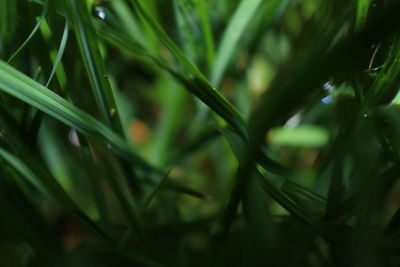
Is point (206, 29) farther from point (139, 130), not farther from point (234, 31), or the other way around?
point (139, 130)

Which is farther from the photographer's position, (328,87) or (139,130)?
(139,130)

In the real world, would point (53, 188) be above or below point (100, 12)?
below

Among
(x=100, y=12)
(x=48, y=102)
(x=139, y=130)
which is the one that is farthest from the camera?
(x=139, y=130)

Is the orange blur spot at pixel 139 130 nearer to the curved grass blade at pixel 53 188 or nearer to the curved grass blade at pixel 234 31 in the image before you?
the curved grass blade at pixel 234 31

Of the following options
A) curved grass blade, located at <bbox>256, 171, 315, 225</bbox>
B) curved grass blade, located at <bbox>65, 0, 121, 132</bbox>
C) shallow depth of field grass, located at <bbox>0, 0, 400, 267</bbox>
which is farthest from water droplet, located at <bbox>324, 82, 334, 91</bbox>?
curved grass blade, located at <bbox>65, 0, 121, 132</bbox>

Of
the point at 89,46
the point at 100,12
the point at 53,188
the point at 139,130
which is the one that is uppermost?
the point at 139,130

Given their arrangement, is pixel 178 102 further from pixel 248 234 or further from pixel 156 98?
pixel 248 234

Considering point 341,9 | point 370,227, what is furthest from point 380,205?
point 341,9

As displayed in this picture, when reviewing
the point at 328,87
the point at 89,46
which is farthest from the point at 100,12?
the point at 328,87

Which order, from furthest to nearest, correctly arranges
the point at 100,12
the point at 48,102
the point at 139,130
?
the point at 139,130, the point at 100,12, the point at 48,102
